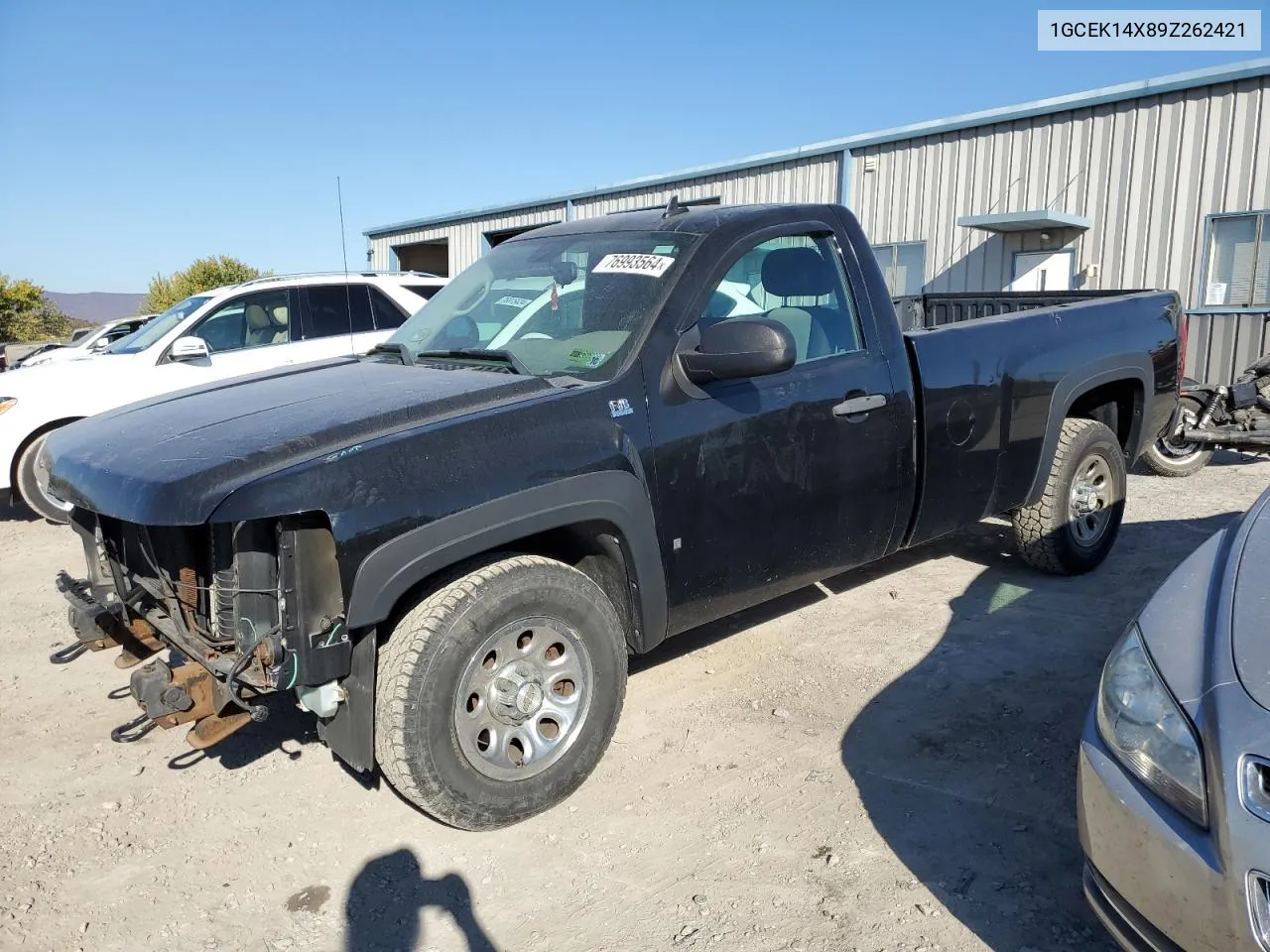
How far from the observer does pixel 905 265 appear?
14086 millimetres

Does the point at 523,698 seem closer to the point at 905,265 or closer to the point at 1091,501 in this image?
the point at 1091,501

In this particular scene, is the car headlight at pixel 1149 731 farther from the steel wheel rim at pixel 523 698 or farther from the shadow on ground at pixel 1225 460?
the shadow on ground at pixel 1225 460

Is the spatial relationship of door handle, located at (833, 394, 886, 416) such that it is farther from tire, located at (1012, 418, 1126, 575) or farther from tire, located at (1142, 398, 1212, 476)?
tire, located at (1142, 398, 1212, 476)

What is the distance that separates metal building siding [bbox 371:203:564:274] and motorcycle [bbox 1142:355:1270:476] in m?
13.6

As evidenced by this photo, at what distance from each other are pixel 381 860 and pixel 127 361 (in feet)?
20.4

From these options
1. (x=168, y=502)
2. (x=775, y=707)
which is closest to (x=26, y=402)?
(x=168, y=502)

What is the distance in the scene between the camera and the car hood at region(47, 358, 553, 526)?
8.51 feet

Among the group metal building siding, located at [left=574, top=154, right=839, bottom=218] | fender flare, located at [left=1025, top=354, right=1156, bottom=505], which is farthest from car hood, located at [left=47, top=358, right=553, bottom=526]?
metal building siding, located at [left=574, top=154, right=839, bottom=218]

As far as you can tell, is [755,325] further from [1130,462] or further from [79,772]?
[1130,462]

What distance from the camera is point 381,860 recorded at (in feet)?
9.64

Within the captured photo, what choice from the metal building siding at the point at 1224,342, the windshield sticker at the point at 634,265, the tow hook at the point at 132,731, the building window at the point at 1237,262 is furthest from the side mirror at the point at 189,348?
the building window at the point at 1237,262

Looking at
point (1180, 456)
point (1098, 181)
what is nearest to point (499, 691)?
point (1180, 456)

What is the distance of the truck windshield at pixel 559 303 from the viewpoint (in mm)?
3449

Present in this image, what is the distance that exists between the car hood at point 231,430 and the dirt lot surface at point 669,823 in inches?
44.8
